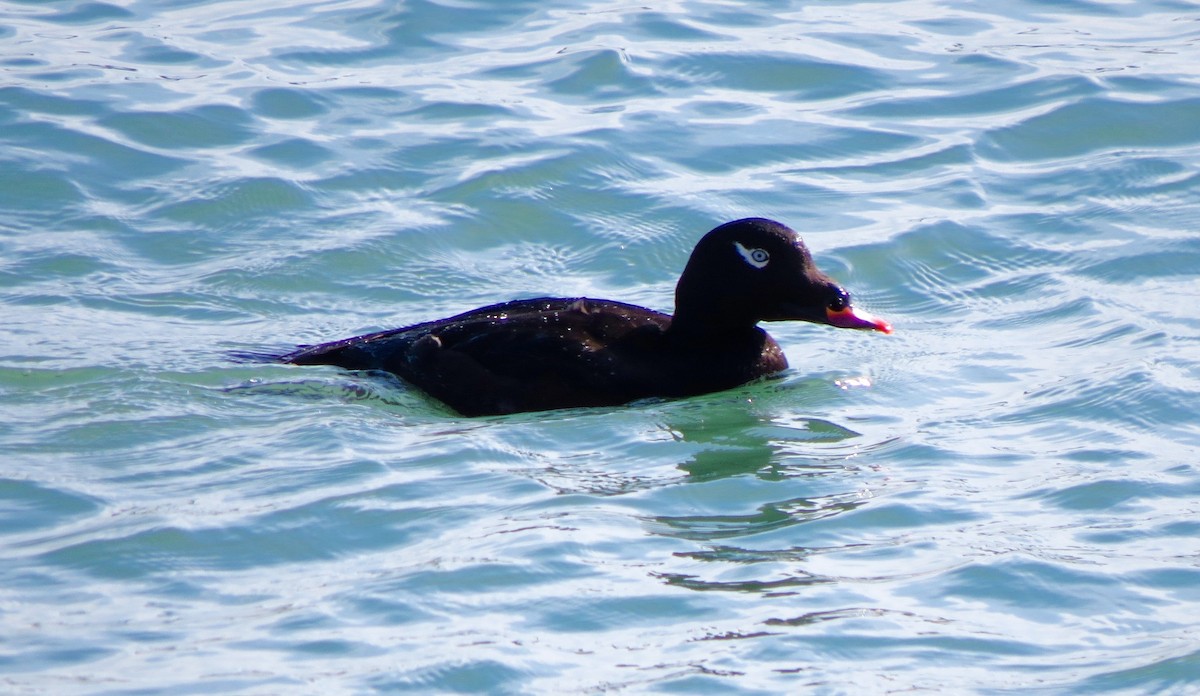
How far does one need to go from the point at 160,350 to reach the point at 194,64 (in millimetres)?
5078

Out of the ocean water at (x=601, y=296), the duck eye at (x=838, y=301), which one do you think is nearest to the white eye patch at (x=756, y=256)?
the duck eye at (x=838, y=301)

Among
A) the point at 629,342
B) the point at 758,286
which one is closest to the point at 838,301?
the point at 758,286

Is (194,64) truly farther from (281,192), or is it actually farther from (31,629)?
(31,629)

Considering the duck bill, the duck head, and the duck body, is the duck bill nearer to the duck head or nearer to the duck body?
the duck head

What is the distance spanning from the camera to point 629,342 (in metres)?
8.20

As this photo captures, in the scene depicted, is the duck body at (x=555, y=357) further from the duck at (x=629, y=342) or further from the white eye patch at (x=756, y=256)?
the white eye patch at (x=756, y=256)

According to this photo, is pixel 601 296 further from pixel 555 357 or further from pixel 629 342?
pixel 555 357

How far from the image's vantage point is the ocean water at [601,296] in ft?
17.8

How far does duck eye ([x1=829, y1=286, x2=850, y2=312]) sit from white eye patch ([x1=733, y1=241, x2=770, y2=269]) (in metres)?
0.36

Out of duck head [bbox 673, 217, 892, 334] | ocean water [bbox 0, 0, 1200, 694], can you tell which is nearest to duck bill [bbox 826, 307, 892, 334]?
duck head [bbox 673, 217, 892, 334]

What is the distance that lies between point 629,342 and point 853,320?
3.58 feet

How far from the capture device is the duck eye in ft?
27.0

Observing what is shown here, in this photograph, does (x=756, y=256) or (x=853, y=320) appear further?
(x=756, y=256)

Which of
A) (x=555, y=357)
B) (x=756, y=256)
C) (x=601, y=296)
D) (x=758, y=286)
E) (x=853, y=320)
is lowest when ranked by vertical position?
(x=601, y=296)
